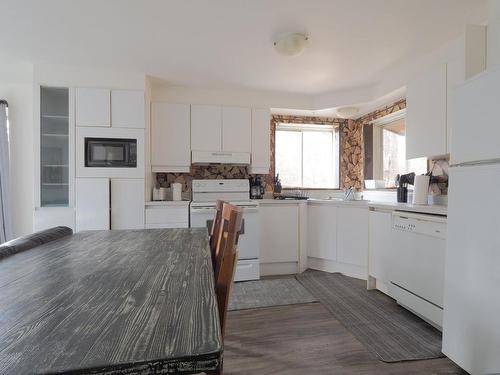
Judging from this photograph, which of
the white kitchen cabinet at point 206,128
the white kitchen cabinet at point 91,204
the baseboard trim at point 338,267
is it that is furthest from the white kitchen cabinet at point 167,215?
the baseboard trim at point 338,267

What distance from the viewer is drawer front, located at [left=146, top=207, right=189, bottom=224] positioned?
2.77 meters

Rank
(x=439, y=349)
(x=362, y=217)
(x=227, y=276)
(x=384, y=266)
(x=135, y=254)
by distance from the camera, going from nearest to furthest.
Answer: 1. (x=227, y=276)
2. (x=135, y=254)
3. (x=439, y=349)
4. (x=384, y=266)
5. (x=362, y=217)

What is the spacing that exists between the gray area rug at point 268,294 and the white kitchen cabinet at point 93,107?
2204 mm

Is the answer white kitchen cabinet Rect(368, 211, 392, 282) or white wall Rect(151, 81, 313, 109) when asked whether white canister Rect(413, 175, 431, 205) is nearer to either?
white kitchen cabinet Rect(368, 211, 392, 282)

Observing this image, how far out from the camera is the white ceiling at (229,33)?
172 centimetres

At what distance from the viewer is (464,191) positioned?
55.2 inches

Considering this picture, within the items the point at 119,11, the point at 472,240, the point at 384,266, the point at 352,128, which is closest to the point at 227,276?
the point at 472,240

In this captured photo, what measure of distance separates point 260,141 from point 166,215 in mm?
1456

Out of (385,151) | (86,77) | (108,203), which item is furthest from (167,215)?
(385,151)

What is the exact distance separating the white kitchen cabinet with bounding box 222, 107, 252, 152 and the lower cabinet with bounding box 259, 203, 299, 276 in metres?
0.80

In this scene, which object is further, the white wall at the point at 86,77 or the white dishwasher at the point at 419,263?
the white wall at the point at 86,77

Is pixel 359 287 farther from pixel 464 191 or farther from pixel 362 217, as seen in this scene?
pixel 464 191

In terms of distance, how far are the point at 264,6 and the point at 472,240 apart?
1859 mm

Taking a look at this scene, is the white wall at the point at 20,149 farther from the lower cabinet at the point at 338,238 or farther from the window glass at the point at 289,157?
the lower cabinet at the point at 338,238
